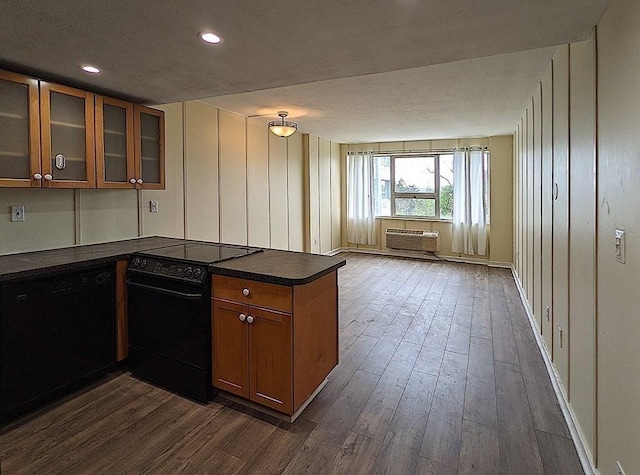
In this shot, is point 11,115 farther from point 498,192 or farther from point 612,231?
point 498,192

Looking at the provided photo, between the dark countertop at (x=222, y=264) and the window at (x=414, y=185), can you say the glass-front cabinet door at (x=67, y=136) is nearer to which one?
the dark countertop at (x=222, y=264)

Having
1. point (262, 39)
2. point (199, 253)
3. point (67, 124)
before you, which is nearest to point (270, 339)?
point (199, 253)

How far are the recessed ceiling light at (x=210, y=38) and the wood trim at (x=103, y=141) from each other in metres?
1.33

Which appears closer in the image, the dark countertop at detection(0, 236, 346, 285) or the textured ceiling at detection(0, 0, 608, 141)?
the textured ceiling at detection(0, 0, 608, 141)

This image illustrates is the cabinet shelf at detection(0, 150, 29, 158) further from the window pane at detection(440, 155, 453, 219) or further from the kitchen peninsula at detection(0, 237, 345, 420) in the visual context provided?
the window pane at detection(440, 155, 453, 219)

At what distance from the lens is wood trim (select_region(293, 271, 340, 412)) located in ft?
7.08

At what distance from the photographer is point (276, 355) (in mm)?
2160

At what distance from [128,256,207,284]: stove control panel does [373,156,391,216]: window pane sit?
5.90 meters

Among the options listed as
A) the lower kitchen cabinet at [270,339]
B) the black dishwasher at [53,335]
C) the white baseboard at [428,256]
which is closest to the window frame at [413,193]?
the white baseboard at [428,256]

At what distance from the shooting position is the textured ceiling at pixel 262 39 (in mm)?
1703

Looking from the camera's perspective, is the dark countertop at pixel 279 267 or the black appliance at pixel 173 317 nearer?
the dark countertop at pixel 279 267

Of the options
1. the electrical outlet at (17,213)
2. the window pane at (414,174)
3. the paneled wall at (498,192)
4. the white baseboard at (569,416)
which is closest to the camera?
the white baseboard at (569,416)

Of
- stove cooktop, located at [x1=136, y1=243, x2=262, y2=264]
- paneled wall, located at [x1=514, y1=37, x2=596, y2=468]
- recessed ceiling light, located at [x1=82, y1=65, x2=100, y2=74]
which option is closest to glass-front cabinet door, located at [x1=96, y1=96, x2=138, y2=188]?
recessed ceiling light, located at [x1=82, y1=65, x2=100, y2=74]

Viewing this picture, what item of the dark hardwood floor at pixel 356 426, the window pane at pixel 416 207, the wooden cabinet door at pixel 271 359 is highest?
the window pane at pixel 416 207
